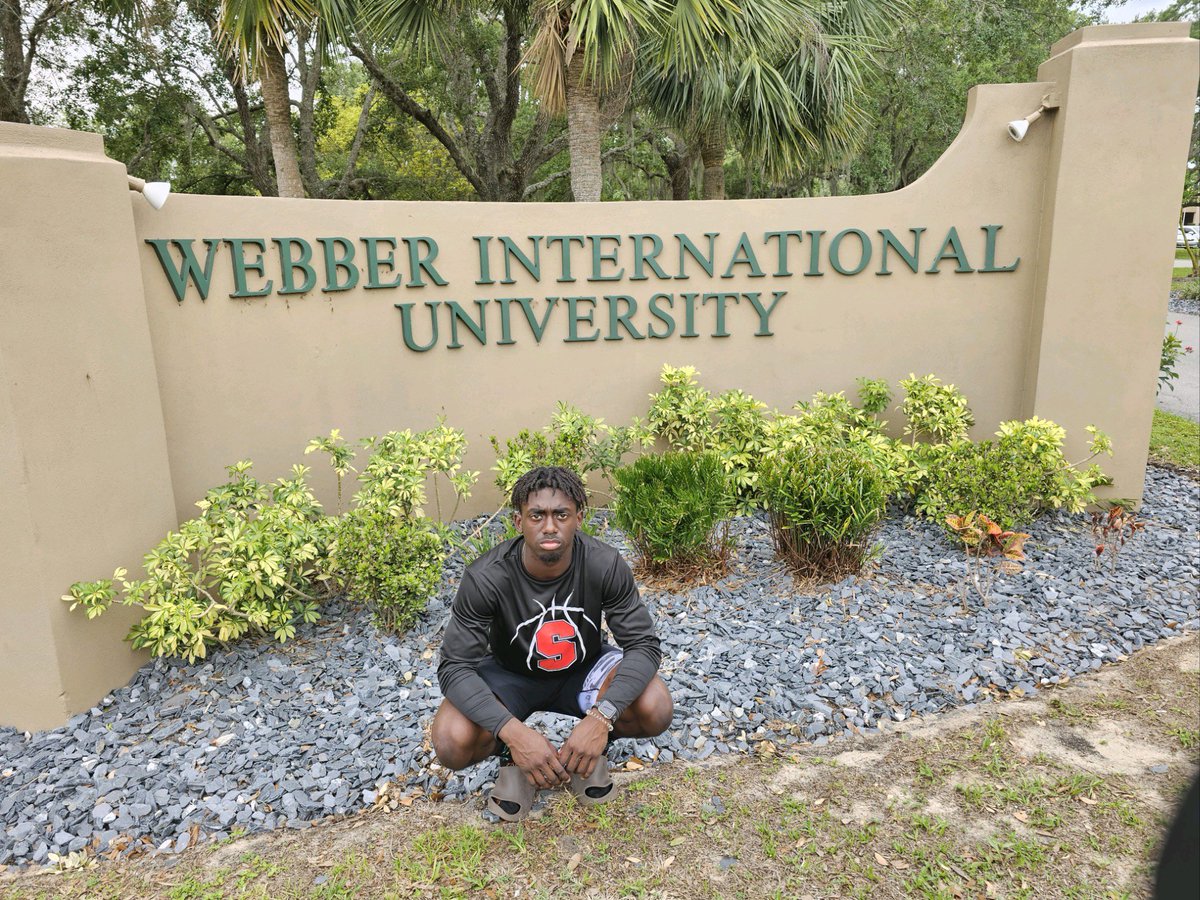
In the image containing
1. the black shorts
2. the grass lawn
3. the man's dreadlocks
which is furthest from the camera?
the grass lawn

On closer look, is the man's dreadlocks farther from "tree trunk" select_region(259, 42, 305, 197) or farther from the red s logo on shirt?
"tree trunk" select_region(259, 42, 305, 197)

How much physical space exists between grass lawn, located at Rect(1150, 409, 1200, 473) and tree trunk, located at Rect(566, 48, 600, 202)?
5.40 metres

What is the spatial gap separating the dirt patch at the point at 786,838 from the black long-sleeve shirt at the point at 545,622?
0.49 m

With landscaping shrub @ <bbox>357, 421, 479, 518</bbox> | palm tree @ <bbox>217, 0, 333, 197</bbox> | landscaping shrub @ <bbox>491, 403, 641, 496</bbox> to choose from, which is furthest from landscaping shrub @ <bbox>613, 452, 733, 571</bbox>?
palm tree @ <bbox>217, 0, 333, 197</bbox>

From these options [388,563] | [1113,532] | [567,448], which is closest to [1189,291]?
[1113,532]

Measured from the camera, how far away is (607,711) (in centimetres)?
248

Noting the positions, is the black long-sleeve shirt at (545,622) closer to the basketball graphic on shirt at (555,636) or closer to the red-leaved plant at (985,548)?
the basketball graphic on shirt at (555,636)

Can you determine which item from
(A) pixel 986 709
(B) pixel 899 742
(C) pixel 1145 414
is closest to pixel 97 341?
(B) pixel 899 742

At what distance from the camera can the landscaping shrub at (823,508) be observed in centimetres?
409

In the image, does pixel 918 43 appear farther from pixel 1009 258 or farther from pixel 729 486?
pixel 729 486

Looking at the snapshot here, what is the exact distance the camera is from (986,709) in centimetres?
336

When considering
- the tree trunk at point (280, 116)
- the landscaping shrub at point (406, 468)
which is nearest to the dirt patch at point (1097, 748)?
the landscaping shrub at point (406, 468)

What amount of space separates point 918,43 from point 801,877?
1549 cm

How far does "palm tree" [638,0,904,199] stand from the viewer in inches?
354
